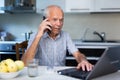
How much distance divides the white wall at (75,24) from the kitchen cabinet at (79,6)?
0.98 ft

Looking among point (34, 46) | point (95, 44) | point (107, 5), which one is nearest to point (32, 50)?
point (34, 46)

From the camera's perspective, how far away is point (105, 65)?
4.77 feet

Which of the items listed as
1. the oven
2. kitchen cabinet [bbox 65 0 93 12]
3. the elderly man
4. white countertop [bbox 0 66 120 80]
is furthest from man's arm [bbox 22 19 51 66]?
kitchen cabinet [bbox 65 0 93 12]

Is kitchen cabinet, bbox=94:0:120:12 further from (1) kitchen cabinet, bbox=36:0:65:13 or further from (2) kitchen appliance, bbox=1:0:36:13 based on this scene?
(2) kitchen appliance, bbox=1:0:36:13

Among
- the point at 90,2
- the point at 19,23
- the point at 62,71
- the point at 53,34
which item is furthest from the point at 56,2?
the point at 62,71

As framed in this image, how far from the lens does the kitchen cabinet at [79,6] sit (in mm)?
3715

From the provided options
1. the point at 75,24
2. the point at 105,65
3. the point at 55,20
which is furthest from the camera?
the point at 75,24

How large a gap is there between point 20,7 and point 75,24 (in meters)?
0.97

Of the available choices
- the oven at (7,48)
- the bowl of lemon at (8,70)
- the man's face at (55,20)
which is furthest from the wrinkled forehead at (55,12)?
the oven at (7,48)

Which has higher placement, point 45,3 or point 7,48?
point 45,3

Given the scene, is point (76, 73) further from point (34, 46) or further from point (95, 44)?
point (95, 44)

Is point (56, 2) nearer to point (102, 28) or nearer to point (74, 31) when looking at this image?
point (74, 31)

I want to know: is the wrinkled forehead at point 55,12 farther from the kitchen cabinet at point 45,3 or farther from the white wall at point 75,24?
the white wall at point 75,24

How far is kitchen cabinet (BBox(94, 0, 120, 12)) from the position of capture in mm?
3648
